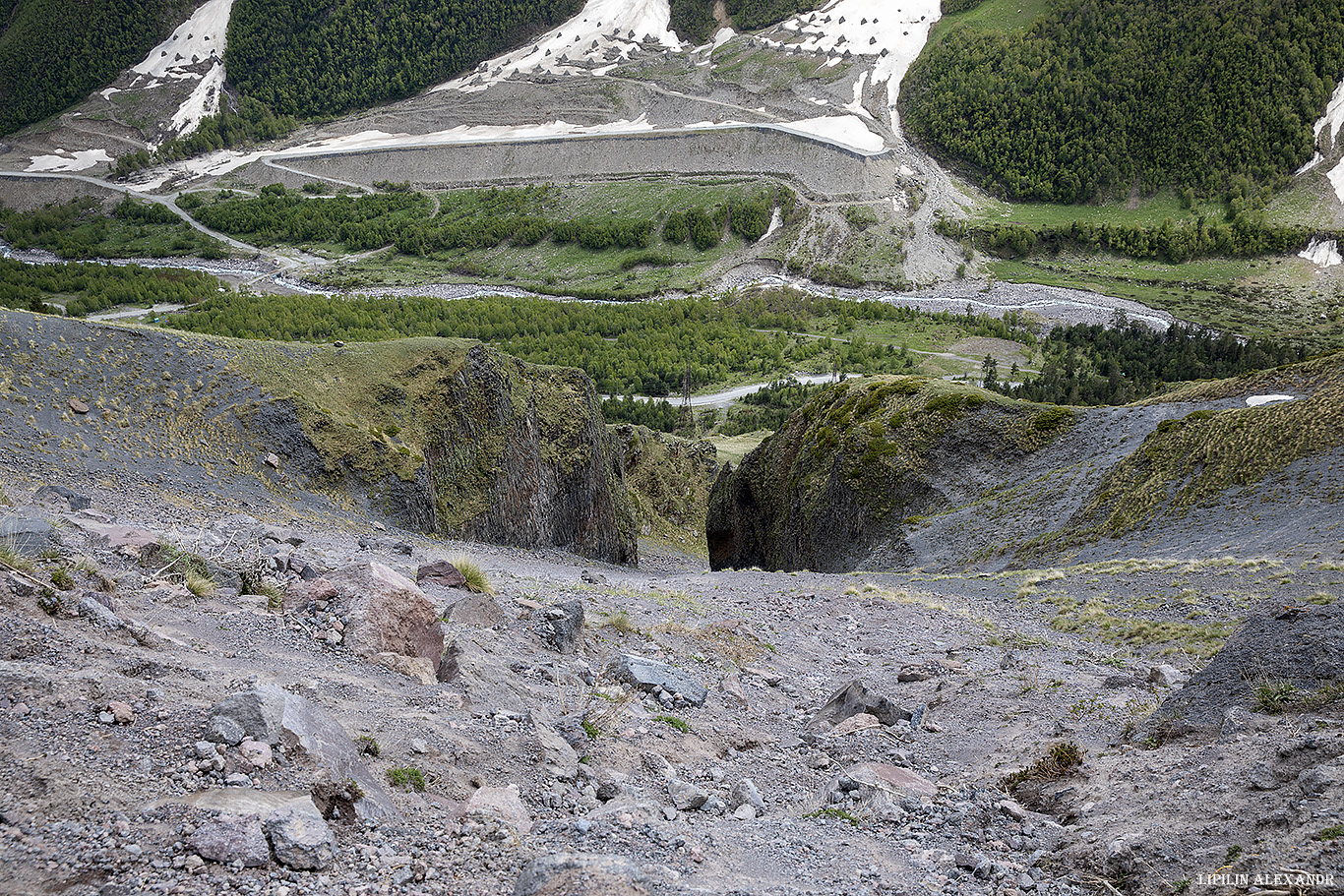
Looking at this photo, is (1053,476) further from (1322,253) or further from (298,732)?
(1322,253)

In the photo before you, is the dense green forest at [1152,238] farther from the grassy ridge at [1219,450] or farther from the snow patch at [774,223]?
the grassy ridge at [1219,450]

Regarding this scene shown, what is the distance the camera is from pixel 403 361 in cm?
3984

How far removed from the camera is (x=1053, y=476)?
122 ft

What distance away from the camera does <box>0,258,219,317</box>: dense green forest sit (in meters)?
129

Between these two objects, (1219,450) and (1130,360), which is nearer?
(1219,450)

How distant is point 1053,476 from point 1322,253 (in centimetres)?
18567

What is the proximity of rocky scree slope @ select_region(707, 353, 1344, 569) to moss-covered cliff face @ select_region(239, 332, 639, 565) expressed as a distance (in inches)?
559

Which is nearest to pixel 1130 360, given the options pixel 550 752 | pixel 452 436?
pixel 452 436

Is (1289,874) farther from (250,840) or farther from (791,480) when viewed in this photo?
(791,480)

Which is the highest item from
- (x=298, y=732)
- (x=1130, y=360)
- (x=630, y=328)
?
(x=298, y=732)

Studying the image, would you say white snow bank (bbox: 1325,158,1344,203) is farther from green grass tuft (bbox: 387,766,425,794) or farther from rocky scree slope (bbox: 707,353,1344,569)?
green grass tuft (bbox: 387,766,425,794)

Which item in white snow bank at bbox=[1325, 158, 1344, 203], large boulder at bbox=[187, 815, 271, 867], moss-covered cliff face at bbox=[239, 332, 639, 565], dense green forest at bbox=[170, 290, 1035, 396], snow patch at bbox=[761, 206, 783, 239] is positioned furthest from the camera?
snow patch at bbox=[761, 206, 783, 239]

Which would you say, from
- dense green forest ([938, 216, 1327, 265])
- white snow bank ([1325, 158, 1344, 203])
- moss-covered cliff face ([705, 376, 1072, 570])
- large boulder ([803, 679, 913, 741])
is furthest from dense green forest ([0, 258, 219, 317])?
white snow bank ([1325, 158, 1344, 203])

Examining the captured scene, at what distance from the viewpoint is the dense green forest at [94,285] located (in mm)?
129250
